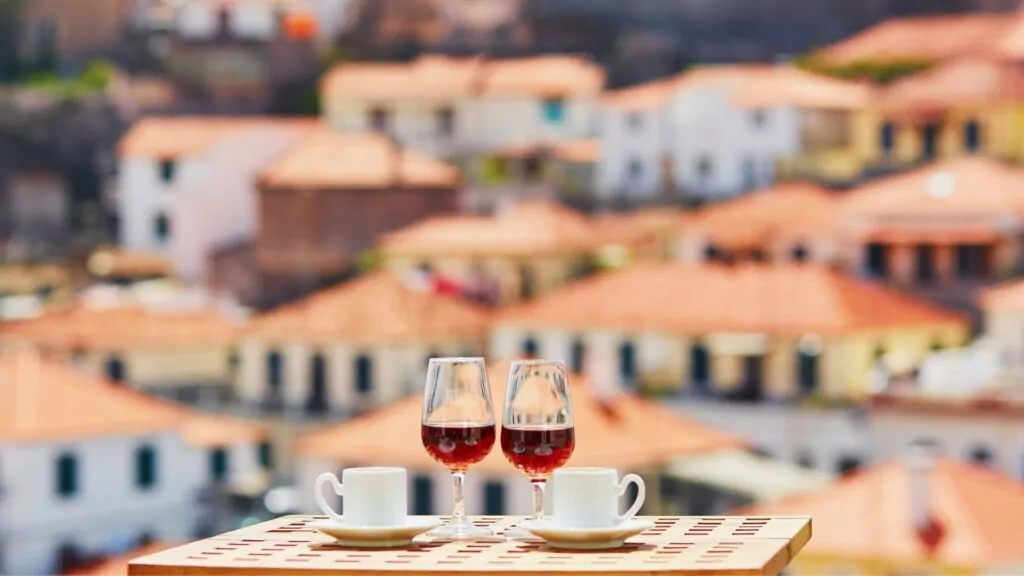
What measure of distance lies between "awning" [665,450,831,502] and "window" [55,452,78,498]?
11938 mm

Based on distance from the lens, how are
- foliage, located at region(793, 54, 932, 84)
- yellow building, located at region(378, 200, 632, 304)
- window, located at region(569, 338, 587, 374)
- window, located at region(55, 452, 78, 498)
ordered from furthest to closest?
1. foliage, located at region(793, 54, 932, 84)
2. yellow building, located at region(378, 200, 632, 304)
3. window, located at region(569, 338, 587, 374)
4. window, located at region(55, 452, 78, 498)

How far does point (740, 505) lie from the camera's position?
43.4m

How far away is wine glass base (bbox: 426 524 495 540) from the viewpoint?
6.92 meters

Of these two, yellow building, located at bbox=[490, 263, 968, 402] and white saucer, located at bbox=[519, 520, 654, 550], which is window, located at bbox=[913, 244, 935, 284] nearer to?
yellow building, located at bbox=[490, 263, 968, 402]

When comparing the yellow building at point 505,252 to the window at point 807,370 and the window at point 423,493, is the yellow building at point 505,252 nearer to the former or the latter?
the window at point 807,370

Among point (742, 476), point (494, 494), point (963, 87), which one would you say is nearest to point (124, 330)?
point (494, 494)

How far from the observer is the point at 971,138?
6988cm

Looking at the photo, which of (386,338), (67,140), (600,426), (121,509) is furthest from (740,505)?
(67,140)

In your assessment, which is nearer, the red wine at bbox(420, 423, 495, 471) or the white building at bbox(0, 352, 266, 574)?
the red wine at bbox(420, 423, 495, 471)

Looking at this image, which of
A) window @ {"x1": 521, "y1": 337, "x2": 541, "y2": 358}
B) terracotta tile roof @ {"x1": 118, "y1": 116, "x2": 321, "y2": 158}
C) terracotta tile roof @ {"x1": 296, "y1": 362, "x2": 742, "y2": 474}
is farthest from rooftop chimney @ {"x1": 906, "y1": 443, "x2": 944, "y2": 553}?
terracotta tile roof @ {"x1": 118, "y1": 116, "x2": 321, "y2": 158}

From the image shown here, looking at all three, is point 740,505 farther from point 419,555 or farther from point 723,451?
point 419,555

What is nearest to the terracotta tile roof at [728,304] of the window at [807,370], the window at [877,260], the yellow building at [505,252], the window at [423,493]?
the window at [807,370]

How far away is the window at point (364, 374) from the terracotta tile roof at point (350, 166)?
10505 mm

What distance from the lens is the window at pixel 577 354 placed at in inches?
2206
